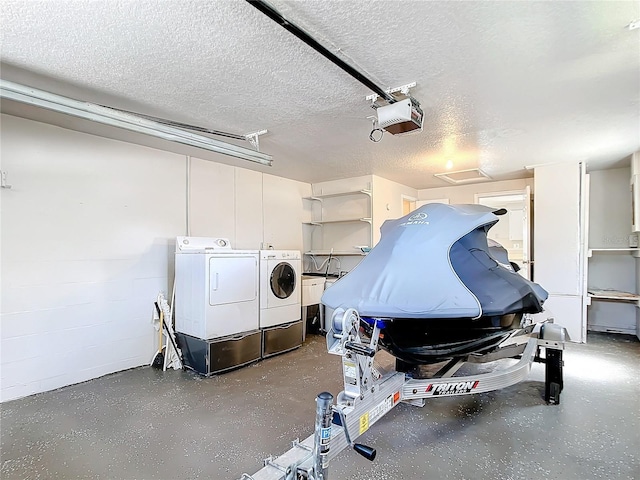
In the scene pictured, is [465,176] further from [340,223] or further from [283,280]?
[283,280]

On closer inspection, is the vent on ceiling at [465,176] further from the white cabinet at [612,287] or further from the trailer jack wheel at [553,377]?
the trailer jack wheel at [553,377]

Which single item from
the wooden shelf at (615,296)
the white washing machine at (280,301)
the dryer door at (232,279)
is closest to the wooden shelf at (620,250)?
the wooden shelf at (615,296)

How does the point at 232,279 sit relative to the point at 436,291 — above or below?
below

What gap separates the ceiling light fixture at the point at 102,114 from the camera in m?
2.32

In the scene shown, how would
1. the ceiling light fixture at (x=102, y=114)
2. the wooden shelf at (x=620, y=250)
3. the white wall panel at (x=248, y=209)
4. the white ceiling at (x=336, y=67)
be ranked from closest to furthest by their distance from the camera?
the white ceiling at (x=336, y=67) < the ceiling light fixture at (x=102, y=114) < the wooden shelf at (x=620, y=250) < the white wall panel at (x=248, y=209)

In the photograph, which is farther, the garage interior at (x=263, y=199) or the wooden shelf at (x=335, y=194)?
the wooden shelf at (x=335, y=194)

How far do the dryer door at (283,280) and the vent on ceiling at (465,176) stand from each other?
3074mm

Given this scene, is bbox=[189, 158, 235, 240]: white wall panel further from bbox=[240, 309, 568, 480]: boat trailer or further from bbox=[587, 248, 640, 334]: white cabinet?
bbox=[587, 248, 640, 334]: white cabinet

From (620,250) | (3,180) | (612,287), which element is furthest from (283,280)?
(612,287)

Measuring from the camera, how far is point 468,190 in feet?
21.7

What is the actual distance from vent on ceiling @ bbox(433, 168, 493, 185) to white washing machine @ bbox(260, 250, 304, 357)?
3.01 m

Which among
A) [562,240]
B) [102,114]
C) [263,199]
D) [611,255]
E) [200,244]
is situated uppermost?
[102,114]

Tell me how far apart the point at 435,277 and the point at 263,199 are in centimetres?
404

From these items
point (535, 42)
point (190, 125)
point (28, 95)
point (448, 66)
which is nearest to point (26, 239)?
point (28, 95)
